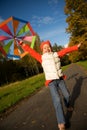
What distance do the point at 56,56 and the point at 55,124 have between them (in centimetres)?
178

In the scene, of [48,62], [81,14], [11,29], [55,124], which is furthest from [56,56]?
[81,14]

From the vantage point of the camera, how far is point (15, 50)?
288 inches

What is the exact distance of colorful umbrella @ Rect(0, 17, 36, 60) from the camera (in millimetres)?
7012

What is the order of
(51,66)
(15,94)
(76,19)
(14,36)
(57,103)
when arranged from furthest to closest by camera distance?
(76,19)
(15,94)
(14,36)
(51,66)
(57,103)

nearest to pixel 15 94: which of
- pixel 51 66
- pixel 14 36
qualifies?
pixel 14 36

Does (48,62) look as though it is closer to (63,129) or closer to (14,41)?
(63,129)

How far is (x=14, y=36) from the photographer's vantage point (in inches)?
278

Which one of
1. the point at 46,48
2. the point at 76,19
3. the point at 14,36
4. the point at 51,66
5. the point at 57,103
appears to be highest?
the point at 76,19

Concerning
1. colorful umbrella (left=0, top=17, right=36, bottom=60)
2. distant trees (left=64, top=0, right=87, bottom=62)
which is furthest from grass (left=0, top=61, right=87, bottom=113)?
distant trees (left=64, top=0, right=87, bottom=62)

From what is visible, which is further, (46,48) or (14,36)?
(14,36)

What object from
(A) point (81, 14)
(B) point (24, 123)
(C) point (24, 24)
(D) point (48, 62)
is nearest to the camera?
(D) point (48, 62)

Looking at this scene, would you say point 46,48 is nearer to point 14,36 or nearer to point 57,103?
point 57,103

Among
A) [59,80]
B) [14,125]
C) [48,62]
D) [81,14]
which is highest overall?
[81,14]

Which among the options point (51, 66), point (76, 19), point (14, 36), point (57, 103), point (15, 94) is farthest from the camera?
point (76, 19)
